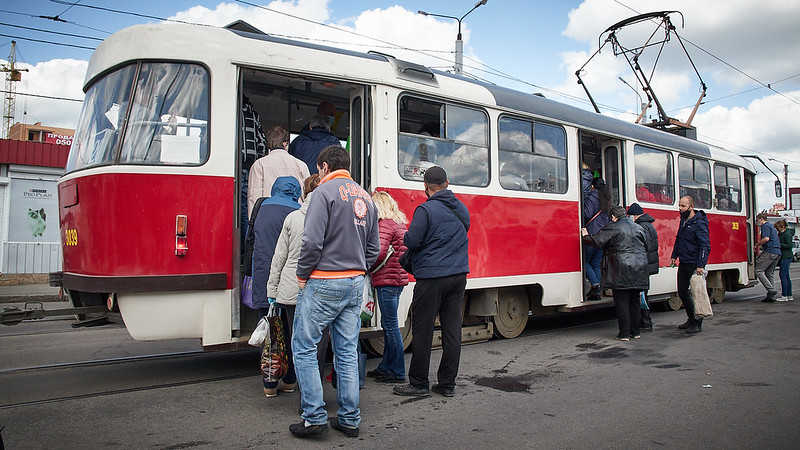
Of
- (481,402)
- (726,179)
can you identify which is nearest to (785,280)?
(726,179)

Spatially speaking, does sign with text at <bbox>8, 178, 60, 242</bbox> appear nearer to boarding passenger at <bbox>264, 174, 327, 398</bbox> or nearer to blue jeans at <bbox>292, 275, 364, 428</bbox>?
boarding passenger at <bbox>264, 174, 327, 398</bbox>

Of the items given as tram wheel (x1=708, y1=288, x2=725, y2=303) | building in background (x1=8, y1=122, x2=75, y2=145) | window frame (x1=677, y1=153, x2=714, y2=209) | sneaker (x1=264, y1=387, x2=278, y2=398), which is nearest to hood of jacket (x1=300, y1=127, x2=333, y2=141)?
sneaker (x1=264, y1=387, x2=278, y2=398)

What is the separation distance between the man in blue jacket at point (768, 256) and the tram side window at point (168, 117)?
11964mm

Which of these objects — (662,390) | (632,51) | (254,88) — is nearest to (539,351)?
(662,390)

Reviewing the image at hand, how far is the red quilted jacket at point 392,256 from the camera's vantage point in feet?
16.9

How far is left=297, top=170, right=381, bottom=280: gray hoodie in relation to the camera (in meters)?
3.74

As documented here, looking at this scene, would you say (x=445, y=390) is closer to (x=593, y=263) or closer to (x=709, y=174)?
(x=593, y=263)

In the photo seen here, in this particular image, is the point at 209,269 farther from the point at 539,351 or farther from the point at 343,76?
the point at 539,351

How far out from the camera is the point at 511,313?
25.2 ft

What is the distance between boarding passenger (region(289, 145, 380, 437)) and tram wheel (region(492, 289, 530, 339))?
3867mm

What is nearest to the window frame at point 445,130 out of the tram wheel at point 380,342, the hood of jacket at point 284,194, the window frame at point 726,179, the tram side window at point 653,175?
the hood of jacket at point 284,194

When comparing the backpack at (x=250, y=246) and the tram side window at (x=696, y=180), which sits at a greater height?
the tram side window at (x=696, y=180)

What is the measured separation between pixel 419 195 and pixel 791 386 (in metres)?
3.85

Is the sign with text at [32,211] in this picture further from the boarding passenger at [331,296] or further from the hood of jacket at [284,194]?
the boarding passenger at [331,296]
